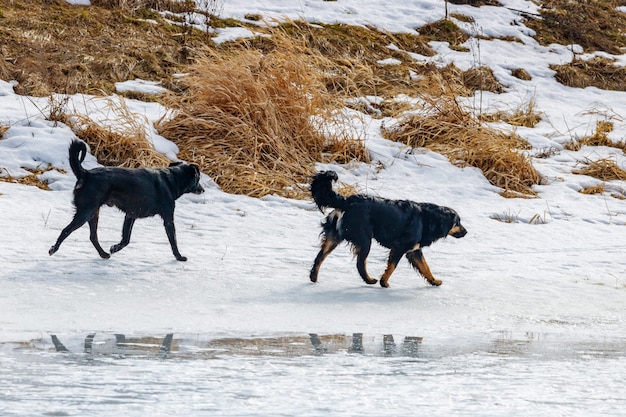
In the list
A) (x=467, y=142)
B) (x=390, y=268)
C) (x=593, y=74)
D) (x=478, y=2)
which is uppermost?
(x=478, y=2)

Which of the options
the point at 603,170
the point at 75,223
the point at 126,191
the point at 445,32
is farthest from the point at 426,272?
the point at 445,32

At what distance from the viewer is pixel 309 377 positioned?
15.0 feet

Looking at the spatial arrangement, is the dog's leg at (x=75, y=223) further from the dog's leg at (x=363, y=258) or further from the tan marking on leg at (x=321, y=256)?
the dog's leg at (x=363, y=258)

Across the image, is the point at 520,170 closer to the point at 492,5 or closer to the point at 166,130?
the point at 166,130

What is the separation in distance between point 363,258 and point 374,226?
0.29 meters

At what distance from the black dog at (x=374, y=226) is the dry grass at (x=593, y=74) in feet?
35.3

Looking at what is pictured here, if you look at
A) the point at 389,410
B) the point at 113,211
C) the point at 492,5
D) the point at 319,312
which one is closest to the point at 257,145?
the point at 113,211

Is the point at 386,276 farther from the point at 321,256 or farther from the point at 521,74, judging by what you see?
the point at 521,74

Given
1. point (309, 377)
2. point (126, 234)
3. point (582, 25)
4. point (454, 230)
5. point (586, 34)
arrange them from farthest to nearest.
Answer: point (582, 25)
point (586, 34)
point (454, 230)
point (126, 234)
point (309, 377)

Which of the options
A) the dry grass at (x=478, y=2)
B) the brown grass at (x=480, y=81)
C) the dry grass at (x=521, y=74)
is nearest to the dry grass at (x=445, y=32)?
the dry grass at (x=521, y=74)

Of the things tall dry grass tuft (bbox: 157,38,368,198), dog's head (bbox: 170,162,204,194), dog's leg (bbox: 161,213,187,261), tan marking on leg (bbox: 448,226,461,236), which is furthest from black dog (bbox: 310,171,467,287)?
tall dry grass tuft (bbox: 157,38,368,198)

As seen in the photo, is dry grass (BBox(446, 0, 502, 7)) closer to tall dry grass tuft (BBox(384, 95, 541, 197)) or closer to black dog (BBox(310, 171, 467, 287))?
tall dry grass tuft (BBox(384, 95, 541, 197))

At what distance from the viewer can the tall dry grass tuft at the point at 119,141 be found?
10570 mm

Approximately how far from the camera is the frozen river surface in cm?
402
